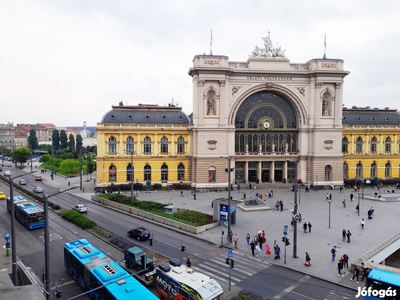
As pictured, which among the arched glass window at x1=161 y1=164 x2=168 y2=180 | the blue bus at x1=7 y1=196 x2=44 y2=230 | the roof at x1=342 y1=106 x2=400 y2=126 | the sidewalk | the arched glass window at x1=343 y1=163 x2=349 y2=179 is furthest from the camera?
the roof at x1=342 y1=106 x2=400 y2=126

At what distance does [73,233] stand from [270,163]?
41.3 meters

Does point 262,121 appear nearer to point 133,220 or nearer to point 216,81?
point 216,81

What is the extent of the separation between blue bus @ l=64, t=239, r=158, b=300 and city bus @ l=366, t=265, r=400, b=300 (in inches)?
462

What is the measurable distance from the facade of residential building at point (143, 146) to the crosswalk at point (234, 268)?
35684 millimetres

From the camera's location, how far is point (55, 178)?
78.8 meters

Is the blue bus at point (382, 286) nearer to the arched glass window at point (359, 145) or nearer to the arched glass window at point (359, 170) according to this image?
the arched glass window at point (359, 170)

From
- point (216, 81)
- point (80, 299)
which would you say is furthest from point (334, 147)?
point (80, 299)

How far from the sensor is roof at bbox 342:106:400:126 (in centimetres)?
7038

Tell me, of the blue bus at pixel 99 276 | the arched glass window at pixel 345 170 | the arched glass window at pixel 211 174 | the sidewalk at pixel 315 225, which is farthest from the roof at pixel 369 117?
→ the blue bus at pixel 99 276

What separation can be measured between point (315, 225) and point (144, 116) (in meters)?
38.4

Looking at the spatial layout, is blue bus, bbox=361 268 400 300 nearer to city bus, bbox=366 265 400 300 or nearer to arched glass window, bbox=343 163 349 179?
city bus, bbox=366 265 400 300

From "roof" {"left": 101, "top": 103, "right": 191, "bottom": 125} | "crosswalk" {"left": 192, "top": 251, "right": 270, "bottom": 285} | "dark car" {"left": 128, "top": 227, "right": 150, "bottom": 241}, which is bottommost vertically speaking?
"crosswalk" {"left": 192, "top": 251, "right": 270, "bottom": 285}

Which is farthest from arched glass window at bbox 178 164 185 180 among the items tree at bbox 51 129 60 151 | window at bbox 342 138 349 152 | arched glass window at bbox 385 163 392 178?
tree at bbox 51 129 60 151

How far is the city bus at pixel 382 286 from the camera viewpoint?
16.8m
